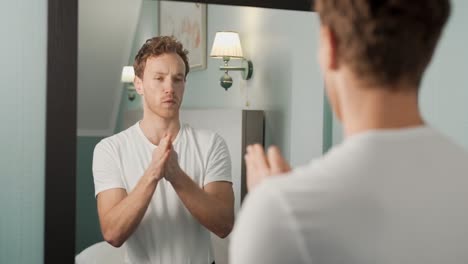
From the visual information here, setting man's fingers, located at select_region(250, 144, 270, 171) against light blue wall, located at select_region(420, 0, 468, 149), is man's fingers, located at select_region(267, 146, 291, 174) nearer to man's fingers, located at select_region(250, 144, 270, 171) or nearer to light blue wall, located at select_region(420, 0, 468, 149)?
man's fingers, located at select_region(250, 144, 270, 171)

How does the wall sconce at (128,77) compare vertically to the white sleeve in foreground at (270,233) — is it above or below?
above

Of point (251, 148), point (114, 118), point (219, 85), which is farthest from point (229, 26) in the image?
point (251, 148)

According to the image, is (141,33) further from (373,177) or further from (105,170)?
(373,177)

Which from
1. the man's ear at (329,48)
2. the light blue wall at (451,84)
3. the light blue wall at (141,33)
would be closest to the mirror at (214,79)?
the light blue wall at (141,33)

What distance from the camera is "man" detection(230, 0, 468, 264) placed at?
19.6 inches

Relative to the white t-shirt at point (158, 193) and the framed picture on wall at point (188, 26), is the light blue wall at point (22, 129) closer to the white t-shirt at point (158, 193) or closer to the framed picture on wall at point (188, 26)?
the white t-shirt at point (158, 193)

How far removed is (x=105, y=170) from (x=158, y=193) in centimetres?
13

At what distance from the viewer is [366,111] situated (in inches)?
21.5

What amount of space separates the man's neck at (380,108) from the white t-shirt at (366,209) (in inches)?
0.4

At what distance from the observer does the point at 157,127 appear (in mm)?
1339

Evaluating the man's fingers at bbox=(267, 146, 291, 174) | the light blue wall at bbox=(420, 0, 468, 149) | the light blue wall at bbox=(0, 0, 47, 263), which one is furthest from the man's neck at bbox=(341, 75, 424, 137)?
the light blue wall at bbox=(420, 0, 468, 149)

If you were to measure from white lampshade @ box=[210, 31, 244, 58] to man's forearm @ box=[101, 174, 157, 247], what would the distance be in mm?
345

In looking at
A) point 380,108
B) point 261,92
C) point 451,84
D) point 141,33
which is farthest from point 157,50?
point 380,108

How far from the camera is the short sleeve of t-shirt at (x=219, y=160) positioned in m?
1.38
